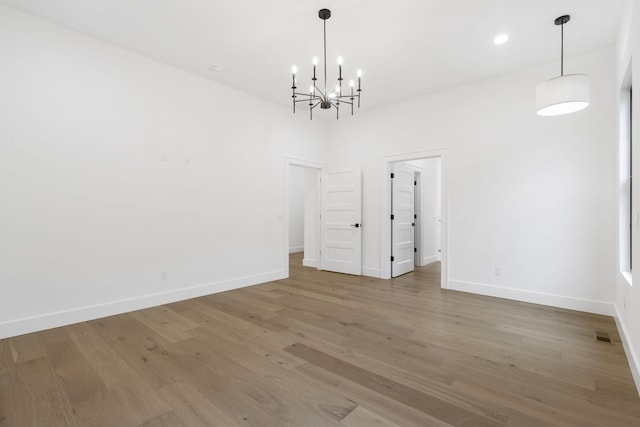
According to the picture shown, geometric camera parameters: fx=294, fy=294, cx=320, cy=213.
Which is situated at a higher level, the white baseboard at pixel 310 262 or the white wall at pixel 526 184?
the white wall at pixel 526 184

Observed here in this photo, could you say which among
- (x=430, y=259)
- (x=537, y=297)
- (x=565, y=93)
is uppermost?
(x=565, y=93)

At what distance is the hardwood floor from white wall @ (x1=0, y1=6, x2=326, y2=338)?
50 cm

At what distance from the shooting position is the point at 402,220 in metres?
5.92

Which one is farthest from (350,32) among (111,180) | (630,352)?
(630,352)

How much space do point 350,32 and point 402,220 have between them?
3654mm

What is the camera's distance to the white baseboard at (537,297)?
140 inches

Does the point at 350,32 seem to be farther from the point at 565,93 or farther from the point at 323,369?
the point at 323,369

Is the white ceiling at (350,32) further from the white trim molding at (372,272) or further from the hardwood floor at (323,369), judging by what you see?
the white trim molding at (372,272)

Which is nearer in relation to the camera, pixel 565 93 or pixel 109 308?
pixel 565 93

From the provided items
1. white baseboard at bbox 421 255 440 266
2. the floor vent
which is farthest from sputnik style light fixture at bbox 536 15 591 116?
white baseboard at bbox 421 255 440 266

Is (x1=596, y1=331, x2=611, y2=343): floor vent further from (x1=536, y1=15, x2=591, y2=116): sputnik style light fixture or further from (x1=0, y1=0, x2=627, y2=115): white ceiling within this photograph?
(x1=0, y1=0, x2=627, y2=115): white ceiling

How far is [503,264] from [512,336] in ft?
5.22

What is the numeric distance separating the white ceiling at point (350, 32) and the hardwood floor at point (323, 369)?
3236 mm

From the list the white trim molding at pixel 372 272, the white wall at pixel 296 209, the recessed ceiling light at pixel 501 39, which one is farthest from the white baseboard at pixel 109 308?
the recessed ceiling light at pixel 501 39
